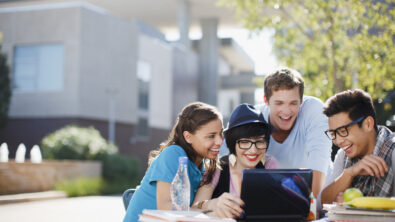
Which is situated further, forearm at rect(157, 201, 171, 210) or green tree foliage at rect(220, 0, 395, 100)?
green tree foliage at rect(220, 0, 395, 100)

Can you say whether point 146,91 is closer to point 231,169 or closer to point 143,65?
point 143,65

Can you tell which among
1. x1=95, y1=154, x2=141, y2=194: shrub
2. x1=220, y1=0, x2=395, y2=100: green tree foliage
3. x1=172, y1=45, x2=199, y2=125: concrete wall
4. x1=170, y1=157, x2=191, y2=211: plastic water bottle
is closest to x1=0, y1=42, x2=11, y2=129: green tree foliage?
x1=95, y1=154, x2=141, y2=194: shrub

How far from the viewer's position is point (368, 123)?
304cm

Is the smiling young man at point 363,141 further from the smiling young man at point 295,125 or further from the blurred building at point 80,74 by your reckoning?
the blurred building at point 80,74

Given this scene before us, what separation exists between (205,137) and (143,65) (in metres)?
28.6

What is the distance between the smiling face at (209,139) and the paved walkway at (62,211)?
7.07m

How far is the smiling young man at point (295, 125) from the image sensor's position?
396cm

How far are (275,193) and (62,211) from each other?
1047cm

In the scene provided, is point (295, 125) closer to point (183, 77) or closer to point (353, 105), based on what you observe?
point (353, 105)

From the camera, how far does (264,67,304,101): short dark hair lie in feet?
13.2

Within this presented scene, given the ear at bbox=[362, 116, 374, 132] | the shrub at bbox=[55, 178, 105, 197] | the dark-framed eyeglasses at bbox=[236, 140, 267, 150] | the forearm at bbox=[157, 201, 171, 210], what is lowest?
the shrub at bbox=[55, 178, 105, 197]

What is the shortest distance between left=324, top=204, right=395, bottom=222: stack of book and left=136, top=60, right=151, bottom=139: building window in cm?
2853

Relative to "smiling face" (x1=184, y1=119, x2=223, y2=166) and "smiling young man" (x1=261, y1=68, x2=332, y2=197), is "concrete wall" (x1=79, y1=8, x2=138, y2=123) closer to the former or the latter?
"smiling young man" (x1=261, y1=68, x2=332, y2=197)

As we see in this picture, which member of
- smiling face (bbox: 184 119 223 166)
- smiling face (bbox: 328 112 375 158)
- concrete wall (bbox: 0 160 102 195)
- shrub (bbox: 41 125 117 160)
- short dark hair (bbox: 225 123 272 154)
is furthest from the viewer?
shrub (bbox: 41 125 117 160)
